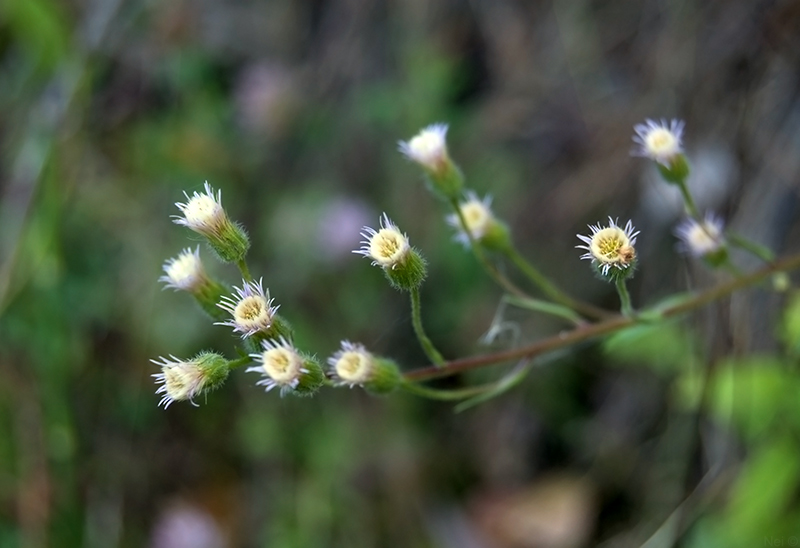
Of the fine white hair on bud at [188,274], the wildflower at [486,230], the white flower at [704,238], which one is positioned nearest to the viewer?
the fine white hair on bud at [188,274]

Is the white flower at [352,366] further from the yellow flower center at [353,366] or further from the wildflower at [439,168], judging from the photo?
the wildflower at [439,168]

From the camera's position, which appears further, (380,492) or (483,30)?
(483,30)

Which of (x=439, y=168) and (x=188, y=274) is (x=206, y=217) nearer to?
(x=188, y=274)

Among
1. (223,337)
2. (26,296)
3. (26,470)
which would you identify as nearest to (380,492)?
(223,337)

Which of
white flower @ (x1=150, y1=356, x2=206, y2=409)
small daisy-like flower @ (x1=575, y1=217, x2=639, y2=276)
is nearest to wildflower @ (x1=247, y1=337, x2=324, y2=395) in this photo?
white flower @ (x1=150, y1=356, x2=206, y2=409)

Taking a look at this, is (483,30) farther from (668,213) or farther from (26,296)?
(26,296)

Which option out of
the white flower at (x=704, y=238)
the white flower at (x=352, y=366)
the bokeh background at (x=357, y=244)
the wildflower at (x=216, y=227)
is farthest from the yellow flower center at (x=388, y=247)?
the bokeh background at (x=357, y=244)

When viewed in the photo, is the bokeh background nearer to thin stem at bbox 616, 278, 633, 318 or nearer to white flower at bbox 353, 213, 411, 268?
thin stem at bbox 616, 278, 633, 318
